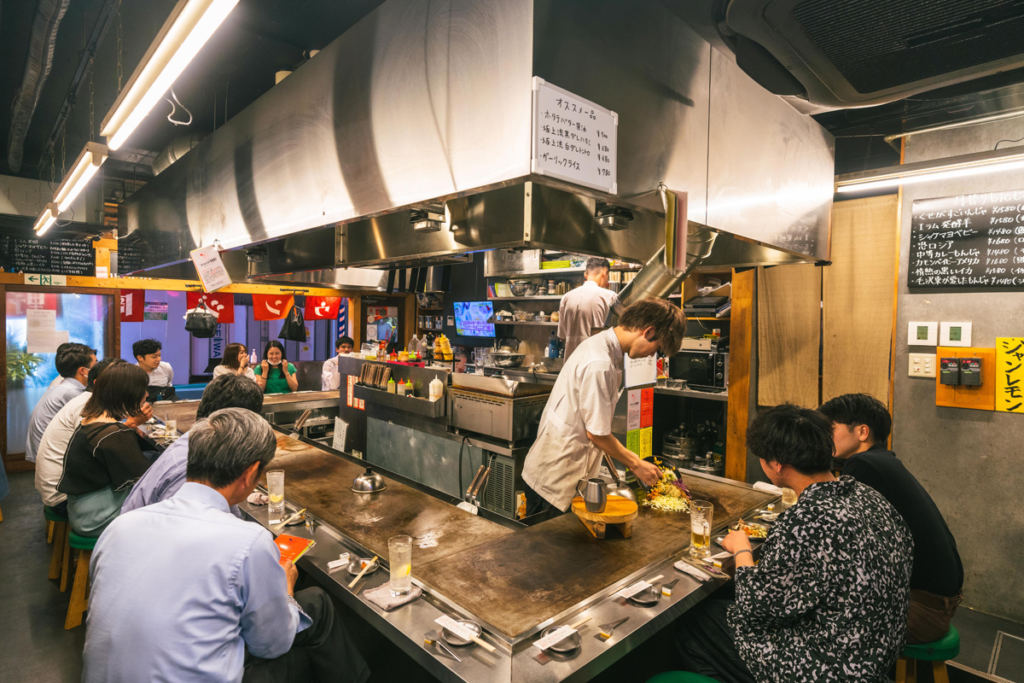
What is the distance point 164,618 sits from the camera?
1.22 m

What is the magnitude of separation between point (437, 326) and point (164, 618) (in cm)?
840

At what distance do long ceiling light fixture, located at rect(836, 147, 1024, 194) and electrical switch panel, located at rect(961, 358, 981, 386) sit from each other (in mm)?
1191

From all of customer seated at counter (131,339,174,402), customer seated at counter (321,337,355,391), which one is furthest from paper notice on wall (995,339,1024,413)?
customer seated at counter (321,337,355,391)

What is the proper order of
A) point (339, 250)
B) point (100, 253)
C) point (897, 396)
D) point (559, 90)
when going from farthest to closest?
1. point (100, 253)
2. point (897, 396)
3. point (339, 250)
4. point (559, 90)

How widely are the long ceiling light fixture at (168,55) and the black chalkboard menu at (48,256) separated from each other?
5.78m

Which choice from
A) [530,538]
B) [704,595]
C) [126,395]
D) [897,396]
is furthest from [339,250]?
[897,396]

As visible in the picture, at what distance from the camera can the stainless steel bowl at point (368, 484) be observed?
8.26 ft

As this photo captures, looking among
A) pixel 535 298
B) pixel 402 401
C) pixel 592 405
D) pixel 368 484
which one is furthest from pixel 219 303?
pixel 592 405

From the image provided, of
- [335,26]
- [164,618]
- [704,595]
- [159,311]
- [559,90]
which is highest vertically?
[335,26]

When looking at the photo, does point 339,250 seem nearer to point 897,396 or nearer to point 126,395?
point 126,395

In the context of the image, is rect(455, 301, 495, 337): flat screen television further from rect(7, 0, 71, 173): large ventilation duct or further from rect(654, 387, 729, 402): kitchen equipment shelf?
rect(7, 0, 71, 173): large ventilation duct

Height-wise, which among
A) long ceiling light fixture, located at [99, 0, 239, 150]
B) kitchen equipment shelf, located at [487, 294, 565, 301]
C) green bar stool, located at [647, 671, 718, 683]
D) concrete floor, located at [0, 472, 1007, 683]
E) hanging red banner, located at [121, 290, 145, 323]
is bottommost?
concrete floor, located at [0, 472, 1007, 683]

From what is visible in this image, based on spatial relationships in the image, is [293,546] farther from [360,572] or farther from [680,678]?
[680,678]

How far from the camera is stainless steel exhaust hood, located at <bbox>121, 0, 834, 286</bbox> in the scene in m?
1.57
